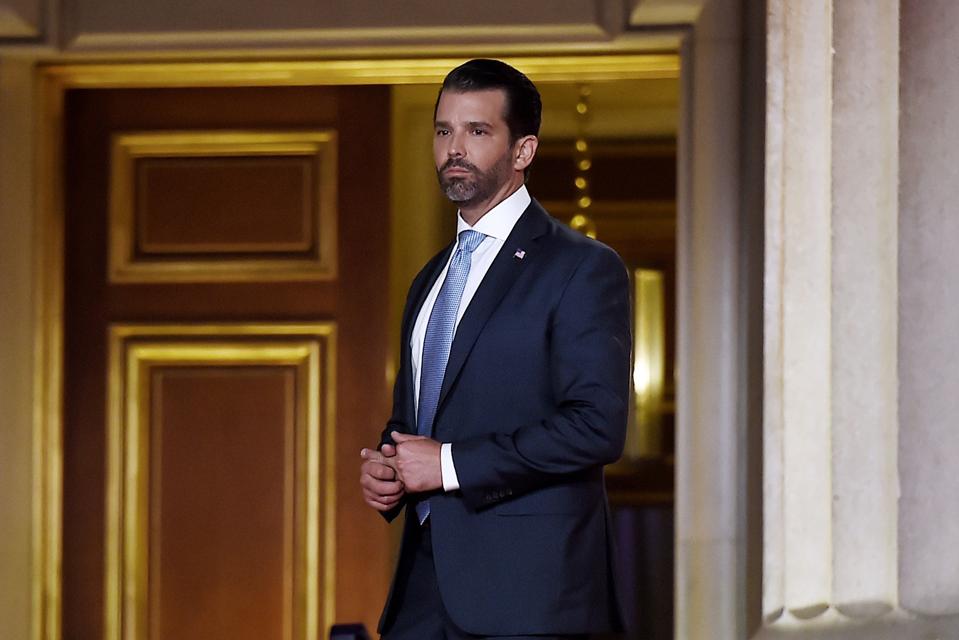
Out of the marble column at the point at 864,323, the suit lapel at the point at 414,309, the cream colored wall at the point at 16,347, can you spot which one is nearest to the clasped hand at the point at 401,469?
the suit lapel at the point at 414,309

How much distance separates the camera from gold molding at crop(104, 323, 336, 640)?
3852mm

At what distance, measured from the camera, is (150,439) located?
12.8 ft

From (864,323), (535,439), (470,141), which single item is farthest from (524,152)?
(864,323)

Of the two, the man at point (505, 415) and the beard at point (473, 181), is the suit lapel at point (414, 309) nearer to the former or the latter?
the man at point (505, 415)

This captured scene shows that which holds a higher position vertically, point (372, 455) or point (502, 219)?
point (502, 219)

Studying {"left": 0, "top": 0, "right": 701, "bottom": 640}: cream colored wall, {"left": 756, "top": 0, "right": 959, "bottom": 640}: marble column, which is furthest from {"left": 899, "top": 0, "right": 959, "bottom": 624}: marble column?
{"left": 0, "top": 0, "right": 701, "bottom": 640}: cream colored wall

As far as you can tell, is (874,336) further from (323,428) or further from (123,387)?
(123,387)

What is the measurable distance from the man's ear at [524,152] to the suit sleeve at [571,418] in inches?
8.5

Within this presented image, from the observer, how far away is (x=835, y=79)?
2.86m

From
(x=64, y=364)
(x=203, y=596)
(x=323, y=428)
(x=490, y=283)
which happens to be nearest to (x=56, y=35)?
(x=64, y=364)

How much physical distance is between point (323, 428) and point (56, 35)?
3.97 ft

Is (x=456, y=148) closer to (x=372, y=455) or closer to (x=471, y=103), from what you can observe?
(x=471, y=103)

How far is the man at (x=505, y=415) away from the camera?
208cm

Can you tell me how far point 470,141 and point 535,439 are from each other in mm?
464
